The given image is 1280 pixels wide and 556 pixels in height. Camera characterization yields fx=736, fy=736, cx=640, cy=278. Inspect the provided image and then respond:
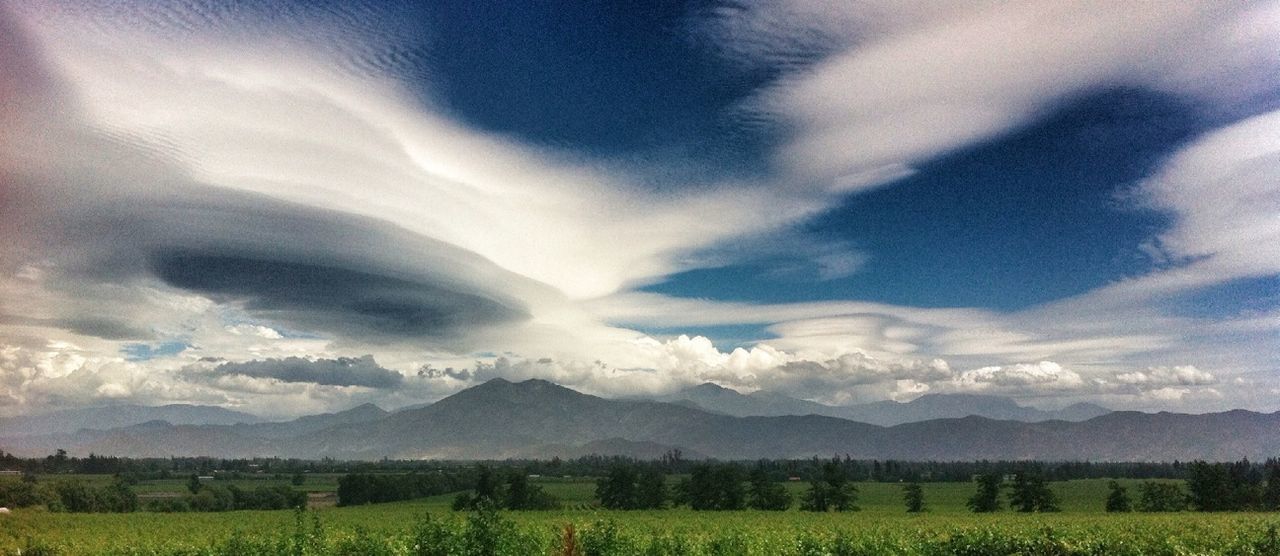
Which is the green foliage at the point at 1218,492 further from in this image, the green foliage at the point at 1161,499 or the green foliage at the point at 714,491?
the green foliage at the point at 714,491

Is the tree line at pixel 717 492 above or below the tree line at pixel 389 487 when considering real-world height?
above

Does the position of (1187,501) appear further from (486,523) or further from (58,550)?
(58,550)

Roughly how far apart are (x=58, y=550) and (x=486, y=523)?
1203 inches

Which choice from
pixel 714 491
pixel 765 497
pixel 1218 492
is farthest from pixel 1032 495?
pixel 714 491

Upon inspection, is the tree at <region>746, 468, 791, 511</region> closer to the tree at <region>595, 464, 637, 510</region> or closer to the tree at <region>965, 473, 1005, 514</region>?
the tree at <region>595, 464, 637, 510</region>

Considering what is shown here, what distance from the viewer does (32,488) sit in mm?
99438

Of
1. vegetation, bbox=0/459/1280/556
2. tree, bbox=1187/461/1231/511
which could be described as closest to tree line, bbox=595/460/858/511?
vegetation, bbox=0/459/1280/556

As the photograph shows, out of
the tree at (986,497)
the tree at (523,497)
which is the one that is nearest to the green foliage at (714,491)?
the tree at (523,497)

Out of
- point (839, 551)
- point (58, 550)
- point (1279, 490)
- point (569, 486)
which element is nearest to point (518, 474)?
point (569, 486)

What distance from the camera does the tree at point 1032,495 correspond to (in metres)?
104

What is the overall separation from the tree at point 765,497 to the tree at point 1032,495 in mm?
32401

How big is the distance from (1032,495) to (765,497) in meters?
37.4

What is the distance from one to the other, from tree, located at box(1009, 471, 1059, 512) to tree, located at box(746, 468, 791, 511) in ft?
106

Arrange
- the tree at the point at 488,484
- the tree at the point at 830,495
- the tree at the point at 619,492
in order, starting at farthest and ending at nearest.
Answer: the tree at the point at 488,484 < the tree at the point at 619,492 < the tree at the point at 830,495
